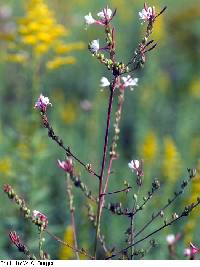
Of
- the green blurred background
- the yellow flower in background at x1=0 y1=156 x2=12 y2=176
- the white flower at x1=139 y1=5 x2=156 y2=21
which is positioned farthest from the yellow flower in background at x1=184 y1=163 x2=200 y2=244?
the yellow flower in background at x1=0 y1=156 x2=12 y2=176

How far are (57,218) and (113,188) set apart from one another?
48 centimetres

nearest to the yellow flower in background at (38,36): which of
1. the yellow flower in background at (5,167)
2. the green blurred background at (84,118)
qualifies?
the green blurred background at (84,118)

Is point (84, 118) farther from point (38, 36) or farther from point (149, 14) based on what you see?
point (149, 14)

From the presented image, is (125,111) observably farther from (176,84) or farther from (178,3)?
(178,3)

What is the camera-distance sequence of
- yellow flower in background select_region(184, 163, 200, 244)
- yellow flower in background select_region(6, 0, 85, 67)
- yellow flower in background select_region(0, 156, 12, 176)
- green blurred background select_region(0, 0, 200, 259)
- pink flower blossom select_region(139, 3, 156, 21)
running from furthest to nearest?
yellow flower in background select_region(6, 0, 85, 67) < green blurred background select_region(0, 0, 200, 259) < yellow flower in background select_region(0, 156, 12, 176) < yellow flower in background select_region(184, 163, 200, 244) < pink flower blossom select_region(139, 3, 156, 21)

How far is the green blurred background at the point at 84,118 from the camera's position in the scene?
3955 mm

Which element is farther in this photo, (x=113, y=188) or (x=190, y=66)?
(x=190, y=66)

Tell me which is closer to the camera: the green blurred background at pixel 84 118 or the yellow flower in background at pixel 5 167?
the yellow flower in background at pixel 5 167

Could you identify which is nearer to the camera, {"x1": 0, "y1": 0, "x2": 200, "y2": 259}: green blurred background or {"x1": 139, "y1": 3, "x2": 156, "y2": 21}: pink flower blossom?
{"x1": 139, "y1": 3, "x2": 156, "y2": 21}: pink flower blossom

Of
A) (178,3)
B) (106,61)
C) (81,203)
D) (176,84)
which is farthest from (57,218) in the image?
(178,3)

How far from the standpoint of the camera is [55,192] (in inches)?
190

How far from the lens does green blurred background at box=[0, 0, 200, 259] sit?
3955 mm

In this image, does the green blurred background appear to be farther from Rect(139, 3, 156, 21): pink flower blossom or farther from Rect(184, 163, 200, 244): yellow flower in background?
Rect(139, 3, 156, 21): pink flower blossom

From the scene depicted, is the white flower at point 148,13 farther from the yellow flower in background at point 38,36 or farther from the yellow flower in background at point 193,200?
the yellow flower in background at point 38,36
